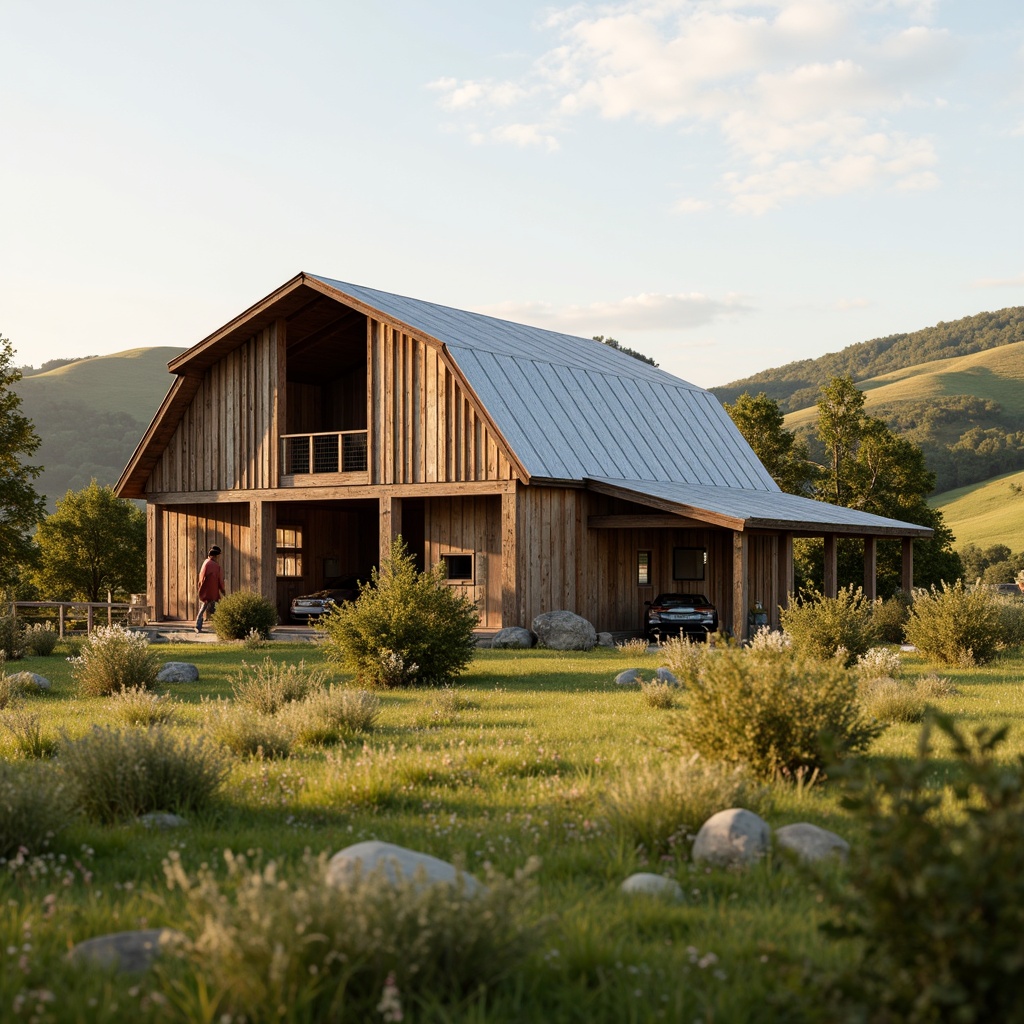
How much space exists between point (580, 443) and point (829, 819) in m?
21.9

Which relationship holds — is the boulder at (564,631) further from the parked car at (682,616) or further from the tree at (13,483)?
the tree at (13,483)

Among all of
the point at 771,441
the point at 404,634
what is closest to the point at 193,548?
the point at 404,634

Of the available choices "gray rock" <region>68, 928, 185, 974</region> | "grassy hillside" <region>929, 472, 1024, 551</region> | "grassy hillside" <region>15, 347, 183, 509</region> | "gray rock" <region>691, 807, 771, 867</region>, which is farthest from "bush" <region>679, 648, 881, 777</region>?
"grassy hillside" <region>15, 347, 183, 509</region>

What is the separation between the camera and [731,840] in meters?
6.44

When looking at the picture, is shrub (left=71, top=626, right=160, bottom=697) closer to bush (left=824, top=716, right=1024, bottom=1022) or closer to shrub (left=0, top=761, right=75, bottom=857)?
shrub (left=0, top=761, right=75, bottom=857)

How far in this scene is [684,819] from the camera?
6996 millimetres

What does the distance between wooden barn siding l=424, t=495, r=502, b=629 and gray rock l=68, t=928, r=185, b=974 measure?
23386mm

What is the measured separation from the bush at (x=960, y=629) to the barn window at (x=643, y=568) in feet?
34.5

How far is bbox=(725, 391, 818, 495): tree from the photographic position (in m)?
44.1

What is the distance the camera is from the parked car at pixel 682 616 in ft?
92.6

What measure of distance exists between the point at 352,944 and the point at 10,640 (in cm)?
2132

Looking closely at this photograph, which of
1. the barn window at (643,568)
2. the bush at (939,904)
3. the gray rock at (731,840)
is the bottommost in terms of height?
the gray rock at (731,840)

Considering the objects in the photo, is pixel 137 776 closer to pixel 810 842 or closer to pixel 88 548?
pixel 810 842

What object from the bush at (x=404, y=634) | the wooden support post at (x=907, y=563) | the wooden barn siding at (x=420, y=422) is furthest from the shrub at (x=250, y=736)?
the wooden support post at (x=907, y=563)
